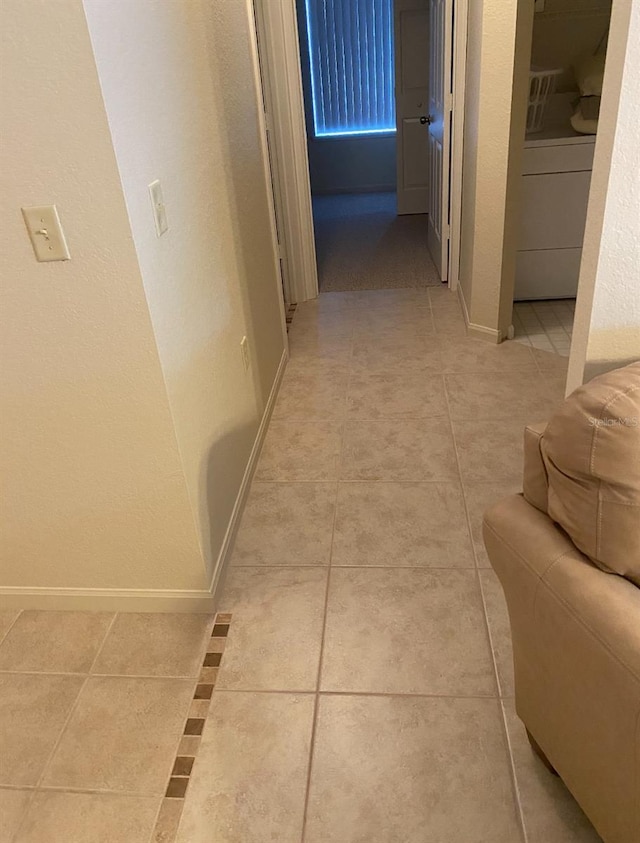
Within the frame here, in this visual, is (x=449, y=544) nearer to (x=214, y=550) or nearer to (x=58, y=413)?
(x=214, y=550)

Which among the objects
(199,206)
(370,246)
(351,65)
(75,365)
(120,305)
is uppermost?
(351,65)

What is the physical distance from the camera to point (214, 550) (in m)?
1.89

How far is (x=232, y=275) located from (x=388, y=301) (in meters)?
1.84

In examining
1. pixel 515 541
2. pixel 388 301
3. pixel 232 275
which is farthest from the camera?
pixel 388 301

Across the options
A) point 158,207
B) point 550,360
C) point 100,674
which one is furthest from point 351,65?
point 100,674

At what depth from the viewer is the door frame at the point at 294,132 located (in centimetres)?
322

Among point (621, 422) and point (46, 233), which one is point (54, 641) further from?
point (621, 422)

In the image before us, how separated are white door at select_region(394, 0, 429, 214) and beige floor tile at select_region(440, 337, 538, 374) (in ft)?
8.47

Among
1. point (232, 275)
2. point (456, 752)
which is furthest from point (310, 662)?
point (232, 275)

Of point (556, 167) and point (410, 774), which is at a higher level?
point (556, 167)

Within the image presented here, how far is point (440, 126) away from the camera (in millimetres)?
3676

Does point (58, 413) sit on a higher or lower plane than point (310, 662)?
higher

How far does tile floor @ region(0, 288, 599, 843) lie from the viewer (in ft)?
4.37

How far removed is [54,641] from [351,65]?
6.29m
